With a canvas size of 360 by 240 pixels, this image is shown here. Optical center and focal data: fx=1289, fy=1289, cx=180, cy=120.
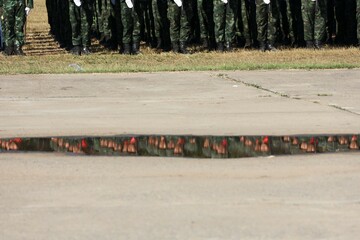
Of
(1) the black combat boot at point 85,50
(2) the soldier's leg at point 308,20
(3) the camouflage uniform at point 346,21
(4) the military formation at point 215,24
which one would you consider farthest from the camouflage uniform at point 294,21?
(1) the black combat boot at point 85,50

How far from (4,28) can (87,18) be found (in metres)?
1.42

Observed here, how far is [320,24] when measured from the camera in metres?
21.5

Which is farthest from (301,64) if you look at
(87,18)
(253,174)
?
(253,174)

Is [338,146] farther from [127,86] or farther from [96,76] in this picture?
[96,76]

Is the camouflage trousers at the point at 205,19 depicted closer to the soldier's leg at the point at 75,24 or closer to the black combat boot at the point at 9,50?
the soldier's leg at the point at 75,24

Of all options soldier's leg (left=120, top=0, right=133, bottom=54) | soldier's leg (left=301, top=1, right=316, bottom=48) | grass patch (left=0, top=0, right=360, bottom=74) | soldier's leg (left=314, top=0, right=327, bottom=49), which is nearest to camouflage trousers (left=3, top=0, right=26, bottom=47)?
grass patch (left=0, top=0, right=360, bottom=74)

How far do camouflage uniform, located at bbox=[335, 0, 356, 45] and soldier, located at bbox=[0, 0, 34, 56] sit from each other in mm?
5571

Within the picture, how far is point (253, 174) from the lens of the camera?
24.7 ft

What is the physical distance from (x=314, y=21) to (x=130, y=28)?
3078mm

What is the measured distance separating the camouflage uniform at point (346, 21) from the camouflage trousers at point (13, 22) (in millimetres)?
5570

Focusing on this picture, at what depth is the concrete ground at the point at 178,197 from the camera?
19.6 feet

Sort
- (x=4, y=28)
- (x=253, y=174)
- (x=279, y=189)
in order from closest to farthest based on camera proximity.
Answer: (x=279, y=189), (x=253, y=174), (x=4, y=28)

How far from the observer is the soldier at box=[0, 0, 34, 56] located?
21672mm

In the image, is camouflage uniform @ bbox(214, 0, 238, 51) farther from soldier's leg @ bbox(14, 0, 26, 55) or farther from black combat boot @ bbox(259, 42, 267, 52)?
soldier's leg @ bbox(14, 0, 26, 55)
